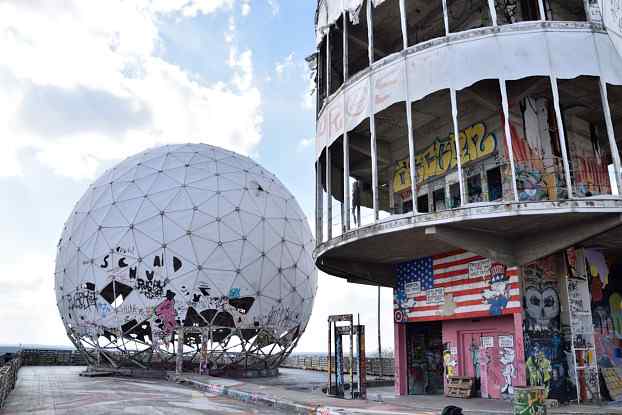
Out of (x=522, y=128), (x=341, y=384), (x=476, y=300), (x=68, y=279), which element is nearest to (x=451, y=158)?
(x=522, y=128)

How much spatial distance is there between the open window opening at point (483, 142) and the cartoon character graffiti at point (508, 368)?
15.7 ft

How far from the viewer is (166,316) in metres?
28.1

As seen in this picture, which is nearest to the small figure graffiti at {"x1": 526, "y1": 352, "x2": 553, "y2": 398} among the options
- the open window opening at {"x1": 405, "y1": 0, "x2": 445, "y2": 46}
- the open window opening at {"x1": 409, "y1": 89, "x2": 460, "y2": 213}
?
the open window opening at {"x1": 409, "y1": 89, "x2": 460, "y2": 213}

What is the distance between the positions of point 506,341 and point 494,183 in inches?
204

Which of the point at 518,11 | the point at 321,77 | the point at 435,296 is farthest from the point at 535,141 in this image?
the point at 321,77

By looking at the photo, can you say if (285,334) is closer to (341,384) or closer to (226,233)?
(226,233)

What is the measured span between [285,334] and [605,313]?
62.8 feet

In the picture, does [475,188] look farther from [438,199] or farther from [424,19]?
[424,19]

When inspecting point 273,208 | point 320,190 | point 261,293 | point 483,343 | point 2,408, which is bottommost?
point 2,408

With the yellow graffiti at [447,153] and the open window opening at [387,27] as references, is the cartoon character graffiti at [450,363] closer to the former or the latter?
the yellow graffiti at [447,153]

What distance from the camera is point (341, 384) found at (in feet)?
56.4

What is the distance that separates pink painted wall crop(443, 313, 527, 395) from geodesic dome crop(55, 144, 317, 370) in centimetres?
1461

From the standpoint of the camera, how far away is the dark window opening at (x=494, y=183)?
1706cm

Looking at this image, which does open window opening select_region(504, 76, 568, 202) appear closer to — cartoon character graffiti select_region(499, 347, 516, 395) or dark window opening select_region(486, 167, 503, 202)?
dark window opening select_region(486, 167, 503, 202)
